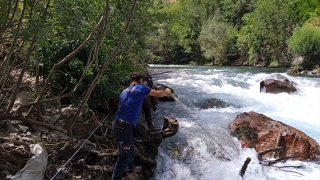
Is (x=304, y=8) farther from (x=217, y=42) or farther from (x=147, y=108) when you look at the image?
(x=147, y=108)

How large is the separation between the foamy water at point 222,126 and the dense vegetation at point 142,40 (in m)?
2.03

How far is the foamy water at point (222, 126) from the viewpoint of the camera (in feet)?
22.2

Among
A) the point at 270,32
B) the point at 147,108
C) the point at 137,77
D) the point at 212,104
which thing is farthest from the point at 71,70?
the point at 270,32

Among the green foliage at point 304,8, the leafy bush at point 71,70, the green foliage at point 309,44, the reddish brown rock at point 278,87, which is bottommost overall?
the reddish brown rock at point 278,87

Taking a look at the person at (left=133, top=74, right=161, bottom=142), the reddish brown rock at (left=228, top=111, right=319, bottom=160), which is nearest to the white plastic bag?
the person at (left=133, top=74, right=161, bottom=142)

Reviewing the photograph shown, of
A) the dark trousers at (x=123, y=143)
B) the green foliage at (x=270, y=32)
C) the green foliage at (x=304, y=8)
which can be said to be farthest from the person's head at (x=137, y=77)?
the green foliage at (x=304, y=8)

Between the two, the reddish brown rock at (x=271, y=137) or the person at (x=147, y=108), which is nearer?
the person at (x=147, y=108)

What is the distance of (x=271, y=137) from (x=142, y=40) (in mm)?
4590

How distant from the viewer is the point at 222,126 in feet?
30.4

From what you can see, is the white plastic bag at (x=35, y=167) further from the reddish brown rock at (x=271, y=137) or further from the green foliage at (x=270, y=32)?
the green foliage at (x=270, y=32)

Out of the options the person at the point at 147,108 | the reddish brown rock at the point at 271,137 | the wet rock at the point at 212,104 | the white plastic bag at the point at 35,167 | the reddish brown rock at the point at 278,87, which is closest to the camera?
the white plastic bag at the point at 35,167

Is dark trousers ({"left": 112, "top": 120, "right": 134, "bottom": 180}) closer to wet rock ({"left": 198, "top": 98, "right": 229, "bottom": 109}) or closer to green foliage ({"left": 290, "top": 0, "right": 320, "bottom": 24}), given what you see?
wet rock ({"left": 198, "top": 98, "right": 229, "bottom": 109})

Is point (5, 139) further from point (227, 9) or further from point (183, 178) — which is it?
point (227, 9)

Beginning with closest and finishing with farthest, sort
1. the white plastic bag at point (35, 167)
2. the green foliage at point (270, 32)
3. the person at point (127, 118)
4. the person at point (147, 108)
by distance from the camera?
the white plastic bag at point (35, 167)
the person at point (127, 118)
the person at point (147, 108)
the green foliage at point (270, 32)
